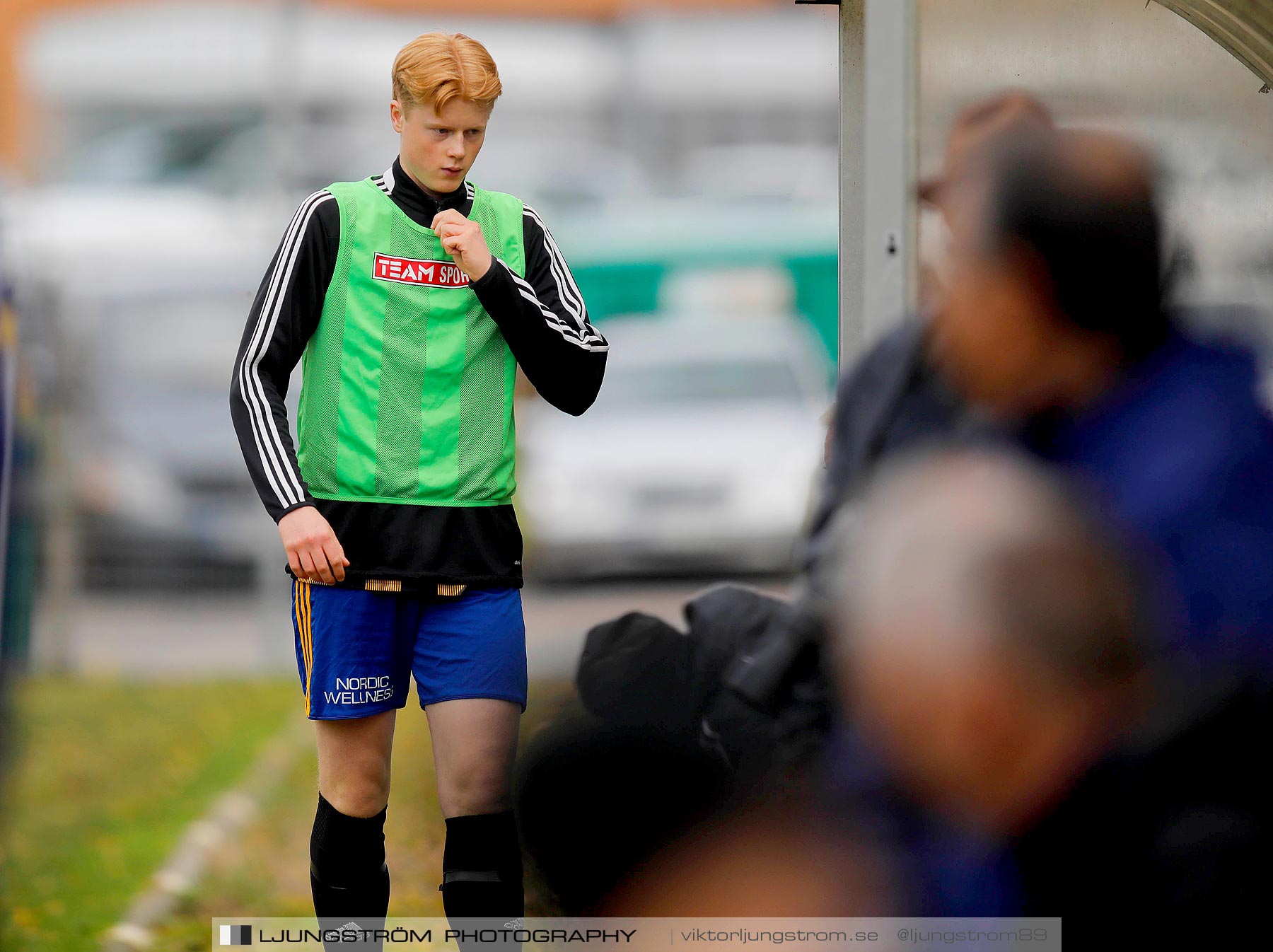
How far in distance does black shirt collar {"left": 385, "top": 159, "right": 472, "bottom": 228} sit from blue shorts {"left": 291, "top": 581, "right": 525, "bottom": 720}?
0.60 m

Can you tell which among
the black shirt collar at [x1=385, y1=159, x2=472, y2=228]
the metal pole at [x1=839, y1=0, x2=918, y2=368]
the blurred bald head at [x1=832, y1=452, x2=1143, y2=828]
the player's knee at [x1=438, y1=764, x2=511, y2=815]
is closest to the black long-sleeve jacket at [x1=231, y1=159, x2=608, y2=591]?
the black shirt collar at [x1=385, y1=159, x2=472, y2=228]

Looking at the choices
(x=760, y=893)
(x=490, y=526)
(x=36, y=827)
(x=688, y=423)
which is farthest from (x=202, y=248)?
(x=760, y=893)

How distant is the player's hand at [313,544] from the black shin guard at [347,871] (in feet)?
1.46

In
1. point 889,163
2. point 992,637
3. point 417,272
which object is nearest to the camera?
point 992,637

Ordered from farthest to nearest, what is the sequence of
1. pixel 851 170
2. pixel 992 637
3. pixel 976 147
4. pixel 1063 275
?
pixel 851 170, pixel 976 147, pixel 1063 275, pixel 992 637

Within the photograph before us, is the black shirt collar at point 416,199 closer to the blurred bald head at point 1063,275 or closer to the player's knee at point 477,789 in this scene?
the player's knee at point 477,789

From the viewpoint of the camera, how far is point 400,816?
16.6 ft

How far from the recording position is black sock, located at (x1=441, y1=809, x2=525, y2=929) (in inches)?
96.9

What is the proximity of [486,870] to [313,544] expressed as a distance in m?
0.60

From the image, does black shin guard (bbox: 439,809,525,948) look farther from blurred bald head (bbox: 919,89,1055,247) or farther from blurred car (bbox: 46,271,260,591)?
blurred car (bbox: 46,271,260,591)

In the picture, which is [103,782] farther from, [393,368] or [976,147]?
[976,147]

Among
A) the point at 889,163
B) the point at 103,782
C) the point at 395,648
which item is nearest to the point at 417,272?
the point at 395,648

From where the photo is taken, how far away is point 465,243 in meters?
2.34

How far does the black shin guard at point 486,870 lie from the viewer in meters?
2.46
